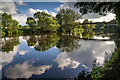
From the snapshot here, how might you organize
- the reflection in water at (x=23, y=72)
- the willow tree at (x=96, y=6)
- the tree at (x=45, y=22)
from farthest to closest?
the tree at (x=45, y=22)
the willow tree at (x=96, y=6)
the reflection in water at (x=23, y=72)

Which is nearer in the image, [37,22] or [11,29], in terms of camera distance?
[11,29]

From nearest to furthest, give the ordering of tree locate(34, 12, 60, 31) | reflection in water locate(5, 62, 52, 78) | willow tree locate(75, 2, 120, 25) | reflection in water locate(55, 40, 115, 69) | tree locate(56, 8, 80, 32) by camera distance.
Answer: reflection in water locate(5, 62, 52, 78)
reflection in water locate(55, 40, 115, 69)
willow tree locate(75, 2, 120, 25)
tree locate(56, 8, 80, 32)
tree locate(34, 12, 60, 31)

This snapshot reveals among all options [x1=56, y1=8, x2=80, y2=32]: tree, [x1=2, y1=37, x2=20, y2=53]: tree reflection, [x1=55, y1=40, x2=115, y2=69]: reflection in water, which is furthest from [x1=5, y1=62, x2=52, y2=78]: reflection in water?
[x1=56, y1=8, x2=80, y2=32]: tree

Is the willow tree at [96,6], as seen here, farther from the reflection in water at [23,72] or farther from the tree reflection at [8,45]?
the tree reflection at [8,45]

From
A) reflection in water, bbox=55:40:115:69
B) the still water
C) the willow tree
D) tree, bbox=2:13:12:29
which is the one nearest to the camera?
the still water

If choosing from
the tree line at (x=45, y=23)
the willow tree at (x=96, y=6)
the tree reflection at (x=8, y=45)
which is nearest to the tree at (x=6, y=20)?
the tree line at (x=45, y=23)

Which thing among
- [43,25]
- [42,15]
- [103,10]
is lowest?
[103,10]

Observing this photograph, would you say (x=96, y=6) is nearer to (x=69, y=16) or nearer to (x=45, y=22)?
(x=69, y=16)

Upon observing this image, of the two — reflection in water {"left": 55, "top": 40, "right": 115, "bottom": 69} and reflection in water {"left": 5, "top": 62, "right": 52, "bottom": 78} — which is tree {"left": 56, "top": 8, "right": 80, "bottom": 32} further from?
reflection in water {"left": 5, "top": 62, "right": 52, "bottom": 78}

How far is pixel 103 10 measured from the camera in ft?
34.5

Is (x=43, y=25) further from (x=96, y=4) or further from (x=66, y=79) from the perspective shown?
(x=66, y=79)

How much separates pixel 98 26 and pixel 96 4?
4354 inches

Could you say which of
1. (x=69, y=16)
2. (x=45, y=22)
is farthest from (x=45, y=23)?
(x=69, y=16)

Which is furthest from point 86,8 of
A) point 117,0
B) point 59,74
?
point 59,74
